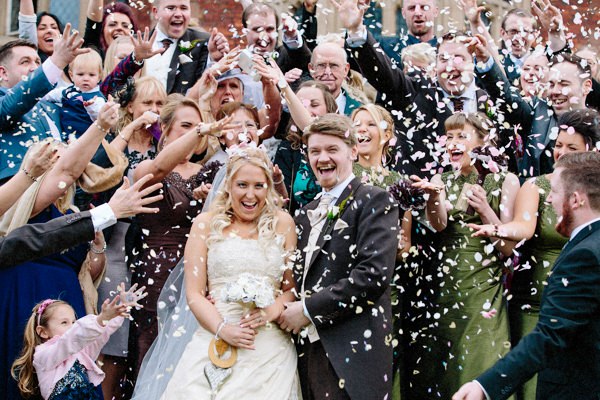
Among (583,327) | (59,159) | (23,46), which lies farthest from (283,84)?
(583,327)

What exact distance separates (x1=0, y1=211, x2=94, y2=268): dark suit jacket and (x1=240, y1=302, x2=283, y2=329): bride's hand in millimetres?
1171

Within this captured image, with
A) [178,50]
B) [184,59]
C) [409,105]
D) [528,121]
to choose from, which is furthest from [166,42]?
[528,121]

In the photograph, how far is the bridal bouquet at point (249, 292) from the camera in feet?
19.6

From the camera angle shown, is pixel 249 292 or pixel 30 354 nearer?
pixel 249 292

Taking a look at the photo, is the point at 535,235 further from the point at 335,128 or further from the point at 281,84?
the point at 281,84

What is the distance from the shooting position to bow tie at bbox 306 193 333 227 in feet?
20.8

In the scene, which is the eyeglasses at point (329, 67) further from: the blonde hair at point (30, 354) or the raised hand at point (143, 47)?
the blonde hair at point (30, 354)

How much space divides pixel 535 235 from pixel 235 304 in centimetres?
217

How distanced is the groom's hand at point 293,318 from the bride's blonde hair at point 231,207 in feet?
1.69

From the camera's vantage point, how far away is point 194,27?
946 centimetres

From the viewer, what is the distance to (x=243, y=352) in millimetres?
6094

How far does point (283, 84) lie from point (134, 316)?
1.99 meters

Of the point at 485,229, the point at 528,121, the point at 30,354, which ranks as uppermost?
the point at 528,121

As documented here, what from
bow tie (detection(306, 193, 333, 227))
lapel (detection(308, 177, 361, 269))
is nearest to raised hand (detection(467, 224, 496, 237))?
lapel (detection(308, 177, 361, 269))
